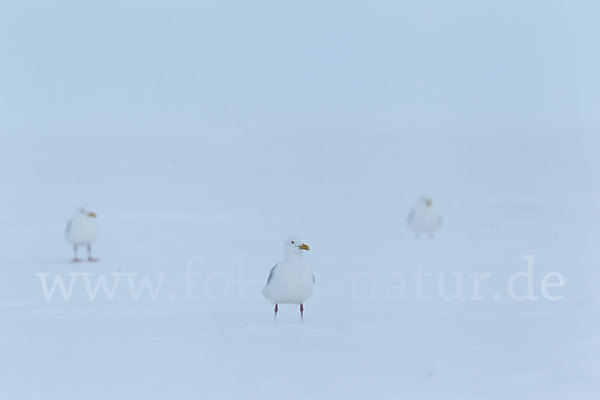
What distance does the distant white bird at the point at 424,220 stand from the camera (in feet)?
37.0

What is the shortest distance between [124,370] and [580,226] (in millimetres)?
8390

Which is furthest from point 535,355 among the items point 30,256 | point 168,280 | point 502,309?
point 30,256

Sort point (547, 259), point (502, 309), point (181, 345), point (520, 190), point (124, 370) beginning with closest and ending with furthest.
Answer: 1. point (124, 370)
2. point (181, 345)
3. point (502, 309)
4. point (547, 259)
5. point (520, 190)

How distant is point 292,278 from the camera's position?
6379 millimetres

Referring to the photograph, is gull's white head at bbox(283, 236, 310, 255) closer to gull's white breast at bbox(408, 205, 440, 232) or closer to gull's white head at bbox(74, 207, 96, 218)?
gull's white head at bbox(74, 207, 96, 218)

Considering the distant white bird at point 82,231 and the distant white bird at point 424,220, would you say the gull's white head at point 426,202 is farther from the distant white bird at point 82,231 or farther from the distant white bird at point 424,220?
the distant white bird at point 82,231

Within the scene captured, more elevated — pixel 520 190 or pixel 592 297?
pixel 520 190

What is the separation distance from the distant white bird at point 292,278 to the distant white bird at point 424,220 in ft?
16.6

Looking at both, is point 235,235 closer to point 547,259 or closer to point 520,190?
point 547,259

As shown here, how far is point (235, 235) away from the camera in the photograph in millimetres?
11633

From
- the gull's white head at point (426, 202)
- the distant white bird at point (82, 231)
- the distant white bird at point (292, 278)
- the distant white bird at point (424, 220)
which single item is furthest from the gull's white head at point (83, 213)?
the gull's white head at point (426, 202)

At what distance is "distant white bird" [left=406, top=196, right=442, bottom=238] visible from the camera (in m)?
11.3

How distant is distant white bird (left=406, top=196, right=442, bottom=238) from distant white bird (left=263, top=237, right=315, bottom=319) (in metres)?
5.07

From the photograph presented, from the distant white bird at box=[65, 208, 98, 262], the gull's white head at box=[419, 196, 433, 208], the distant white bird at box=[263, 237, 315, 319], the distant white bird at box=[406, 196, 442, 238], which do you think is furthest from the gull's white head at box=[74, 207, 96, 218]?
the gull's white head at box=[419, 196, 433, 208]
